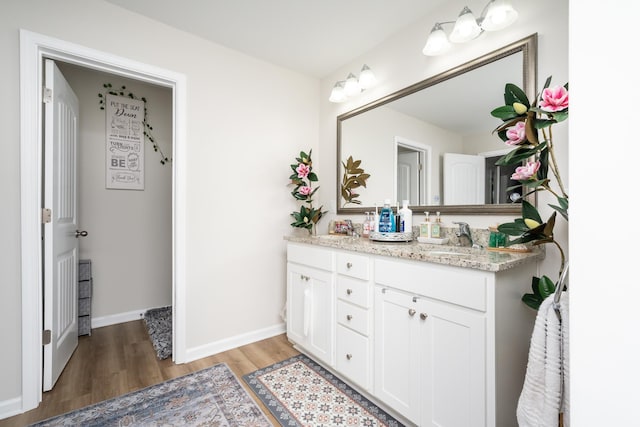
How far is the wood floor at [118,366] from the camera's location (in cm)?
166

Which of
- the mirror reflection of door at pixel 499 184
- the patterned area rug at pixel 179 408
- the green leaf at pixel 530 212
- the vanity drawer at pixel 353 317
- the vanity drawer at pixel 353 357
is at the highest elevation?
the mirror reflection of door at pixel 499 184

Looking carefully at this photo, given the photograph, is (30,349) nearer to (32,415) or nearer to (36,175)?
(32,415)

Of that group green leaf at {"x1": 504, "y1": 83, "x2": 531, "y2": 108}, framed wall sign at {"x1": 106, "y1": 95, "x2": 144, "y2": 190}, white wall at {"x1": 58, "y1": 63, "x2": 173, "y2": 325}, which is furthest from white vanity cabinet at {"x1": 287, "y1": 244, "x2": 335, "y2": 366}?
framed wall sign at {"x1": 106, "y1": 95, "x2": 144, "y2": 190}

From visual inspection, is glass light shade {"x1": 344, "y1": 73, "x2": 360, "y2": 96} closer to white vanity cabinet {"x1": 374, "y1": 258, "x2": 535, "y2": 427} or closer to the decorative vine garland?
white vanity cabinet {"x1": 374, "y1": 258, "x2": 535, "y2": 427}

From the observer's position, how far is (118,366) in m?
2.04

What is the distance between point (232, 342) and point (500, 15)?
9.14ft

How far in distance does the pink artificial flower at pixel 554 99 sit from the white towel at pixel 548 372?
0.68 m

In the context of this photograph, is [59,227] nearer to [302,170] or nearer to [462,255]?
[302,170]

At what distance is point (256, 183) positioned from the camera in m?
2.48

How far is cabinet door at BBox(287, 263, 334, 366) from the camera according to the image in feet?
6.22

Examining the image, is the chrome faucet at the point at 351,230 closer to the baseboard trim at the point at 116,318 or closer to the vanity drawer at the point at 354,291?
the vanity drawer at the point at 354,291

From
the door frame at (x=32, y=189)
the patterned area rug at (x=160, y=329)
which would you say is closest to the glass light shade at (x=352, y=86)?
the door frame at (x=32, y=189)
